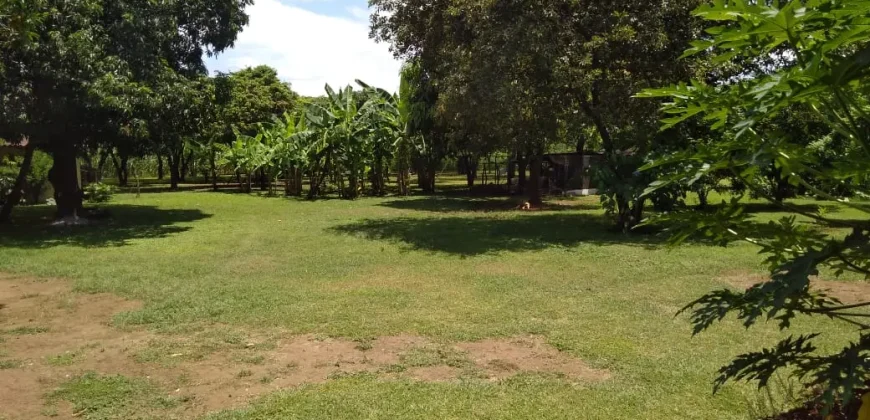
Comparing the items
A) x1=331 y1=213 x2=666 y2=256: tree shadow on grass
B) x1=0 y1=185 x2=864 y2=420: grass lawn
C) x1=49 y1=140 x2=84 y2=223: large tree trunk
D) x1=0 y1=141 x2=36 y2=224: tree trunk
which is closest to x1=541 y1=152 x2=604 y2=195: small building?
x1=331 y1=213 x2=666 y2=256: tree shadow on grass

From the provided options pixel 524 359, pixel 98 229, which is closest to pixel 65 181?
pixel 98 229

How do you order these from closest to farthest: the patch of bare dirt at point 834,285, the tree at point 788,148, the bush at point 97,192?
the tree at point 788,148, the patch of bare dirt at point 834,285, the bush at point 97,192

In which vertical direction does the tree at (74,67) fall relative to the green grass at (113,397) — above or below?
above

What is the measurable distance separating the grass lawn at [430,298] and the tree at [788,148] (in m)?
2.17

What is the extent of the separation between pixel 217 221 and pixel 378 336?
11.9m

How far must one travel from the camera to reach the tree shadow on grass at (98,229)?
12456 millimetres

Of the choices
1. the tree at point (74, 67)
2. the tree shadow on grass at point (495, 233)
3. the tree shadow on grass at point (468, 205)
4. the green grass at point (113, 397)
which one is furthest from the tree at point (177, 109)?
the green grass at point (113, 397)

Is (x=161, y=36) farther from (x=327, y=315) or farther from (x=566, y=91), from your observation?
(x=327, y=315)

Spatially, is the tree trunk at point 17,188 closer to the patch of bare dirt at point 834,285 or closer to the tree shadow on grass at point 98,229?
the tree shadow on grass at point 98,229

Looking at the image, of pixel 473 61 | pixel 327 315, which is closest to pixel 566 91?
pixel 473 61

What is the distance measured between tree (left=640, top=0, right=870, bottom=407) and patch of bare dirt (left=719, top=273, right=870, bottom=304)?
17.5 ft

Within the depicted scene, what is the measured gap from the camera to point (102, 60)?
42.5 ft

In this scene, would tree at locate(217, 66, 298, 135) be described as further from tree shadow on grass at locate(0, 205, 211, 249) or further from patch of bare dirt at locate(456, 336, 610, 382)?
patch of bare dirt at locate(456, 336, 610, 382)

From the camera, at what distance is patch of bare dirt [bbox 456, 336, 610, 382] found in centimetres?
491
